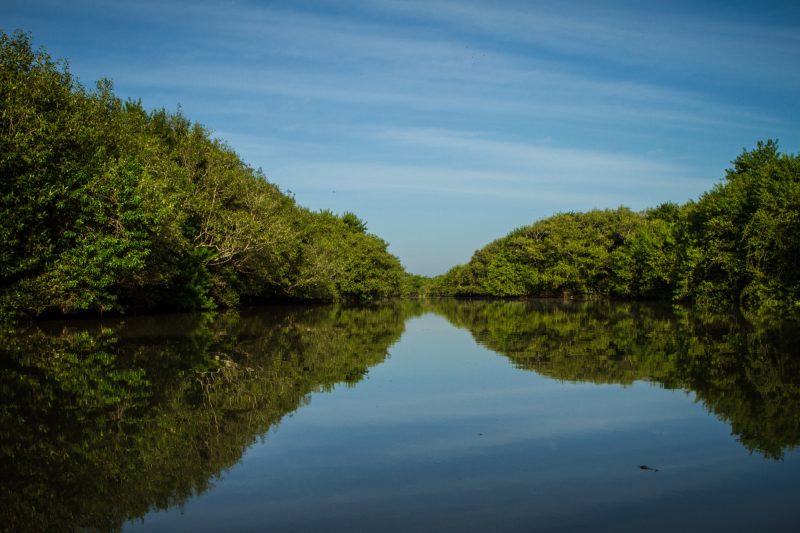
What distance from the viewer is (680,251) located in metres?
54.9

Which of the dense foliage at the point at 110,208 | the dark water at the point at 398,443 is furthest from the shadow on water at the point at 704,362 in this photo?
the dense foliage at the point at 110,208

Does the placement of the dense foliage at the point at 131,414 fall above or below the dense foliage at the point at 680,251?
below

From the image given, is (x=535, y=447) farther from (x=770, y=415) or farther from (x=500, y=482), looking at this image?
(x=770, y=415)

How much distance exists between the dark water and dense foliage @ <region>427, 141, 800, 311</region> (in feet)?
101

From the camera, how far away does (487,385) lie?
12.2m

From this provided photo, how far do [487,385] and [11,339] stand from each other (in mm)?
15808

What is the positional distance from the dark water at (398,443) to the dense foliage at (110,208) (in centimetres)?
952

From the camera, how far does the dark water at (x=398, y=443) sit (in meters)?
5.39

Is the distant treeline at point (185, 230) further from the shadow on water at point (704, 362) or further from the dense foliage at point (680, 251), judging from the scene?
the shadow on water at point (704, 362)

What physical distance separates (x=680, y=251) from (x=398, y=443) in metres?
53.3

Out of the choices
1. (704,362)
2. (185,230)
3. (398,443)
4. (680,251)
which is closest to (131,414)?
(398,443)

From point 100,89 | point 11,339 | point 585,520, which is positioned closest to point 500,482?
point 585,520

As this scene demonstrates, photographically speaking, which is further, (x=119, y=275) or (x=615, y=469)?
(x=119, y=275)

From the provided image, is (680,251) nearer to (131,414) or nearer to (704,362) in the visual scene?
(704,362)
